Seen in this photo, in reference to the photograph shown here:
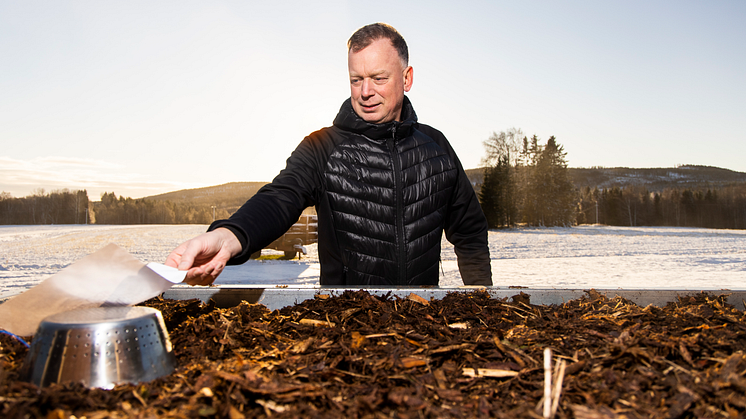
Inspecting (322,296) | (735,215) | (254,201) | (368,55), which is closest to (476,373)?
(322,296)

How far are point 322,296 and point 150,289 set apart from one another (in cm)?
60

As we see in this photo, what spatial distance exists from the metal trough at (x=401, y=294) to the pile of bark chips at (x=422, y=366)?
0.49 feet

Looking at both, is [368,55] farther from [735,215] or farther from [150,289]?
[735,215]

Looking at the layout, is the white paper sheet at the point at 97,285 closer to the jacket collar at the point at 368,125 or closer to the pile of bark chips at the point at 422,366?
the pile of bark chips at the point at 422,366

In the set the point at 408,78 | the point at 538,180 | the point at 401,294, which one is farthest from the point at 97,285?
the point at 538,180

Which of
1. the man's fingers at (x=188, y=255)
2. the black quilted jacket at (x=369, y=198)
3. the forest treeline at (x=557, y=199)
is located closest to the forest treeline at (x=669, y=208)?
the forest treeline at (x=557, y=199)

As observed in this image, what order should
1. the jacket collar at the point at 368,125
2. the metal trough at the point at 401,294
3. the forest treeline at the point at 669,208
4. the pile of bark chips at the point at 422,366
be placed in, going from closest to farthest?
the pile of bark chips at the point at 422,366 → the metal trough at the point at 401,294 → the jacket collar at the point at 368,125 → the forest treeline at the point at 669,208

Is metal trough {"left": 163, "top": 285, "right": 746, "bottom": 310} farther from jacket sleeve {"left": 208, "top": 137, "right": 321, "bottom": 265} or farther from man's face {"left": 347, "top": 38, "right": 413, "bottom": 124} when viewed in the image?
man's face {"left": 347, "top": 38, "right": 413, "bottom": 124}

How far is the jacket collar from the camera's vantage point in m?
2.02

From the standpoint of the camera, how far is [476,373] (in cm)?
85

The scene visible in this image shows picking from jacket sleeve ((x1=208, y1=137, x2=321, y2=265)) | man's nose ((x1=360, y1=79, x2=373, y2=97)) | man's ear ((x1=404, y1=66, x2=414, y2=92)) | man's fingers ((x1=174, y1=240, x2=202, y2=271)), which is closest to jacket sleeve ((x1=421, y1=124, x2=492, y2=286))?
man's ear ((x1=404, y1=66, x2=414, y2=92))

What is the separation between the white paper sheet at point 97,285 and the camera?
0.89 metres

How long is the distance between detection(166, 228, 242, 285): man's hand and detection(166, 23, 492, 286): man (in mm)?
566

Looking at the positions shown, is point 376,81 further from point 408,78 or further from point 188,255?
point 188,255
